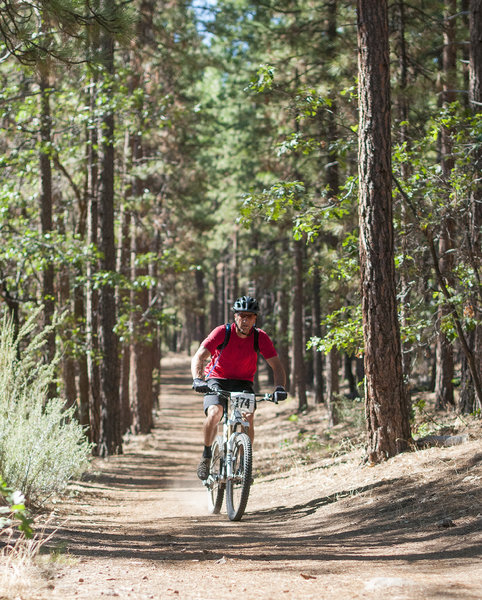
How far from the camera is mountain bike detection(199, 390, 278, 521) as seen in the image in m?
7.85

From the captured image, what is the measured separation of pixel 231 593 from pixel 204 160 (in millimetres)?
34139

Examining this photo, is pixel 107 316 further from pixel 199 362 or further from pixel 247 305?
pixel 247 305

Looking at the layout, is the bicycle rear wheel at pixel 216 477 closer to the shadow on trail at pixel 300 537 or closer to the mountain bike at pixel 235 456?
the mountain bike at pixel 235 456

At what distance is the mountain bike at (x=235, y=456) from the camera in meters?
7.85

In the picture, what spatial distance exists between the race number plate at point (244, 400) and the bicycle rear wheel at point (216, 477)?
2.58 feet

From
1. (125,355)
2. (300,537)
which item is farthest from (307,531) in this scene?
(125,355)

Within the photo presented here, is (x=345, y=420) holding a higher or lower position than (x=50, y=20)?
lower

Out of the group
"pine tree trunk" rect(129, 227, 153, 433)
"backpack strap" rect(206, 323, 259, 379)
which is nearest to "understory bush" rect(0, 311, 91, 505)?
"backpack strap" rect(206, 323, 259, 379)

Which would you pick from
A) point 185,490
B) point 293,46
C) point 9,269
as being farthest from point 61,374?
point 293,46

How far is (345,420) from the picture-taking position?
18.7m

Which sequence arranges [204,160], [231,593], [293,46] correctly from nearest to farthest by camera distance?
[231,593]
[293,46]
[204,160]

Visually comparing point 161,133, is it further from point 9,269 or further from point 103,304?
point 103,304

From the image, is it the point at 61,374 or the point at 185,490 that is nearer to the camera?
the point at 185,490

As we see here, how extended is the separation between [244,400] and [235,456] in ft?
2.40
